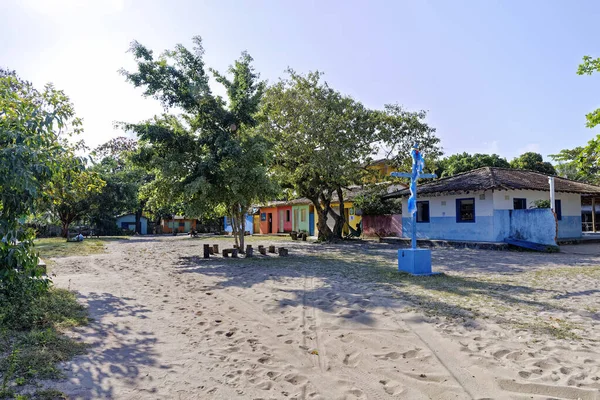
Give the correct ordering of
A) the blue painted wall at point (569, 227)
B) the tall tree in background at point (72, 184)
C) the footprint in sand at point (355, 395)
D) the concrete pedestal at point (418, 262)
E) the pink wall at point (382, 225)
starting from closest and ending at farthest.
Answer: the footprint in sand at point (355, 395), the tall tree in background at point (72, 184), the concrete pedestal at point (418, 262), the blue painted wall at point (569, 227), the pink wall at point (382, 225)

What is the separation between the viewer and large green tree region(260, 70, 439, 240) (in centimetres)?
1936

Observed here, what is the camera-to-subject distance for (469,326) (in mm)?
5512

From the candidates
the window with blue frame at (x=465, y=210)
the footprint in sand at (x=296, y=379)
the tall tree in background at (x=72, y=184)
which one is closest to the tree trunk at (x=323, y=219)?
the window with blue frame at (x=465, y=210)

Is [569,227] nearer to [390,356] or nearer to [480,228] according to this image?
[480,228]

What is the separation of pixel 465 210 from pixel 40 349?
61.8 ft

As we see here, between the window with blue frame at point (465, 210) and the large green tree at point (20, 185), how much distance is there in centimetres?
1768

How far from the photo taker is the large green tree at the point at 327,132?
1936 cm

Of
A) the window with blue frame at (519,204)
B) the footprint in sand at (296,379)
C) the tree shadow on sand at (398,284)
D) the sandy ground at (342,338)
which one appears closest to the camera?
the sandy ground at (342,338)

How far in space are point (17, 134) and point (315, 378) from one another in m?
4.85

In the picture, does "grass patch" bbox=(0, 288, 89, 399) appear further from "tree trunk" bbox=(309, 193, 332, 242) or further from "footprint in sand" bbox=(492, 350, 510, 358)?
"tree trunk" bbox=(309, 193, 332, 242)

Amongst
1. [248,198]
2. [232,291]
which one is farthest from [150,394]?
[248,198]

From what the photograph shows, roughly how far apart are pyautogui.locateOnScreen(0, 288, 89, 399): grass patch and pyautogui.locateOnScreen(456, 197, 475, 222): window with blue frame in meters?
17.3

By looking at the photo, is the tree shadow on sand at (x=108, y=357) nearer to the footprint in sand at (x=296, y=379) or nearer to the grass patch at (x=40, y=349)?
the grass patch at (x=40, y=349)

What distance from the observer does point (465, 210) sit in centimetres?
1984
